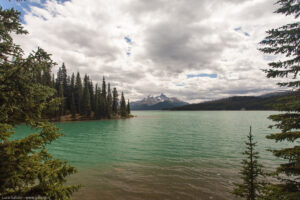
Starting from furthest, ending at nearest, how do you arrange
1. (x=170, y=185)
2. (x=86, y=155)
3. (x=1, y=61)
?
(x=86, y=155) → (x=170, y=185) → (x=1, y=61)

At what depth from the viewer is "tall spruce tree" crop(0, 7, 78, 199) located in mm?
3504

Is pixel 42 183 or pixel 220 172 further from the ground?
pixel 42 183

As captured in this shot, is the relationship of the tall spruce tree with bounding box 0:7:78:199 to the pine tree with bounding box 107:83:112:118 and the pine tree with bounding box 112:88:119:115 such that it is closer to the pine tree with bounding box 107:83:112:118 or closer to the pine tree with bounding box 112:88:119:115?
the pine tree with bounding box 107:83:112:118

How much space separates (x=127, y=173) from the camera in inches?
527

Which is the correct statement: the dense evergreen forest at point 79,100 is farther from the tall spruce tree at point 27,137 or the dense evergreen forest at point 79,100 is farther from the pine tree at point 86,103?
the tall spruce tree at point 27,137

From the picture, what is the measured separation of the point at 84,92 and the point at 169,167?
76502 mm

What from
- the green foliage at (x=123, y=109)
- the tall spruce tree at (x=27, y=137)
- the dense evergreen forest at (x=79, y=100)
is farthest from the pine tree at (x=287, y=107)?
the green foliage at (x=123, y=109)

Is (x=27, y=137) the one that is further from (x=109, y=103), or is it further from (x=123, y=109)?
(x=123, y=109)

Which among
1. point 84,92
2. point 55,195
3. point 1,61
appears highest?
point 84,92

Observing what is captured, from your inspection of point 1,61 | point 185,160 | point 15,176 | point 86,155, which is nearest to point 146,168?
point 185,160

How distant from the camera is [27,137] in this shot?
3932mm

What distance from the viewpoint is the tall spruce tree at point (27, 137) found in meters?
3.50

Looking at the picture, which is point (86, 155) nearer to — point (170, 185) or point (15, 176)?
point (170, 185)

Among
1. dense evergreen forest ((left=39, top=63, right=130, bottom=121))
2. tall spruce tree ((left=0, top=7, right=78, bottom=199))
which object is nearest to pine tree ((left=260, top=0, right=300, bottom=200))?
tall spruce tree ((left=0, top=7, right=78, bottom=199))
